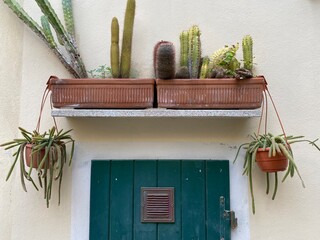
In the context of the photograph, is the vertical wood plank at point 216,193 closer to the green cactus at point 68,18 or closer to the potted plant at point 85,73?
the potted plant at point 85,73

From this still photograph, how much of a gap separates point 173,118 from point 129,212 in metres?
0.56

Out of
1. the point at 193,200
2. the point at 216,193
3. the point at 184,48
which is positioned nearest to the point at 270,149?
the point at 216,193

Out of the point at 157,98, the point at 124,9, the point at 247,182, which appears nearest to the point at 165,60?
the point at 157,98

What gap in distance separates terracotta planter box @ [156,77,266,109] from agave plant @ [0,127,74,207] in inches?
22.5

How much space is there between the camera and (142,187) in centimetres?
219

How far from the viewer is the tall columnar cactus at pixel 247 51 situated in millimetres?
2182

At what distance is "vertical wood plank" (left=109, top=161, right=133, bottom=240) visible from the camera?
215 cm

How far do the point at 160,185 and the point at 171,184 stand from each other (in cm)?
6

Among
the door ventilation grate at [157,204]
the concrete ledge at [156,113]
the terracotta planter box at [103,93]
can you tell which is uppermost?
the terracotta planter box at [103,93]

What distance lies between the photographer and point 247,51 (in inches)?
85.9

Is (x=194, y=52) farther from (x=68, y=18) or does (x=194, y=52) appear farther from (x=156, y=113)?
(x=68, y=18)

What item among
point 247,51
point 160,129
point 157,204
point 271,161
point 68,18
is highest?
point 68,18

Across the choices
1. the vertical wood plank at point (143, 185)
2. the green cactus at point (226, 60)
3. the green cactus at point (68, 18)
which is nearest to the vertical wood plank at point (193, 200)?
the vertical wood plank at point (143, 185)

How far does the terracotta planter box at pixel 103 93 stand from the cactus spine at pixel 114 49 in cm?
13
